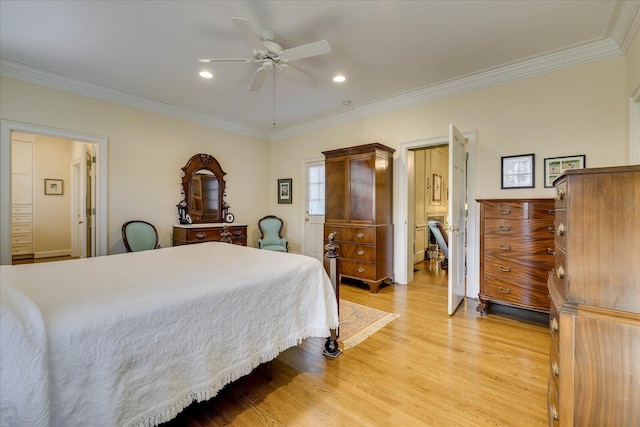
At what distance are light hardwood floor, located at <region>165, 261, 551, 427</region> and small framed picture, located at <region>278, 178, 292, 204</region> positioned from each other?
349 centimetres

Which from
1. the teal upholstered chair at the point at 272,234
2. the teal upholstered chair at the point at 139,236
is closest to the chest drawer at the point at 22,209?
the teal upholstered chair at the point at 139,236

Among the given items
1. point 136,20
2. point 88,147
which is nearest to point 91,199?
point 88,147

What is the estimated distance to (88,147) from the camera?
163 inches

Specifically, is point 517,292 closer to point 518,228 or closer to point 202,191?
point 518,228

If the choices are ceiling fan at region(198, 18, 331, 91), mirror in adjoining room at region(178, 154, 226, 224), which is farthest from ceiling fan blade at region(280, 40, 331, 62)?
mirror in adjoining room at region(178, 154, 226, 224)

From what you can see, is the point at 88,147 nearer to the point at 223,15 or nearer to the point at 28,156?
the point at 28,156

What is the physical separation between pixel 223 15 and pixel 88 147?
133 inches

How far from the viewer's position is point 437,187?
6.38 m

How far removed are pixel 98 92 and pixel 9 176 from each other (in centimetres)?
142

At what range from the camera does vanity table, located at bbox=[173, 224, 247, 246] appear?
13.5ft

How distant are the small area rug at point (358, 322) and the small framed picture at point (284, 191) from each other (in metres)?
2.83

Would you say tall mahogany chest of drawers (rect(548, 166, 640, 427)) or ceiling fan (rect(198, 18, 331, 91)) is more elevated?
ceiling fan (rect(198, 18, 331, 91))

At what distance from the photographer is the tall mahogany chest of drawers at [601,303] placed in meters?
0.93

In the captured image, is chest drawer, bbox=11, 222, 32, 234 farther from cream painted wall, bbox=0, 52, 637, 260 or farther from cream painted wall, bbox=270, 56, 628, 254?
cream painted wall, bbox=270, 56, 628, 254
